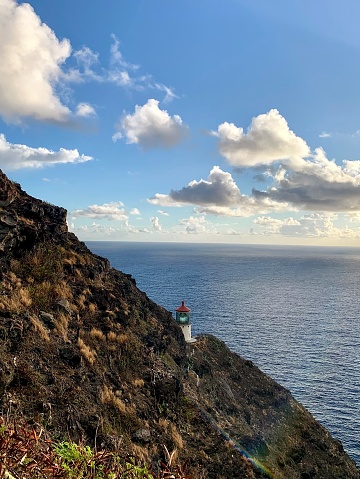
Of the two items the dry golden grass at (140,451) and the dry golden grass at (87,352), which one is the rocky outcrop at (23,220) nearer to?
the dry golden grass at (87,352)

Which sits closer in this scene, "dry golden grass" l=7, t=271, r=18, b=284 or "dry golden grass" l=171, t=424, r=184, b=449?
"dry golden grass" l=171, t=424, r=184, b=449

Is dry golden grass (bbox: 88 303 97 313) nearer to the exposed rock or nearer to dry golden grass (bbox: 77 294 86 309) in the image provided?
dry golden grass (bbox: 77 294 86 309)

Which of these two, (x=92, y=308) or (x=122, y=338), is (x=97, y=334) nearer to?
(x=122, y=338)

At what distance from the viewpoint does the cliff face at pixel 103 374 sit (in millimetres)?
14547

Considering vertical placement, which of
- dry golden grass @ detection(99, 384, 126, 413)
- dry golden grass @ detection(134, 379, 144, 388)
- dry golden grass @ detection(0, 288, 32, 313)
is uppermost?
dry golden grass @ detection(0, 288, 32, 313)

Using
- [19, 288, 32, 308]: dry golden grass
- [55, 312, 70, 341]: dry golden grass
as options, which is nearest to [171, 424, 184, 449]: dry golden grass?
[55, 312, 70, 341]: dry golden grass

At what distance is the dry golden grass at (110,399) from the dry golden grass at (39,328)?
12.6ft

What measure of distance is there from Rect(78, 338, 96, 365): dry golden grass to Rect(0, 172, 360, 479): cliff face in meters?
0.07

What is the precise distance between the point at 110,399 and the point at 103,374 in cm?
179

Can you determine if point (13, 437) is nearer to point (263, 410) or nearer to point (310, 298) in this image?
point (263, 410)

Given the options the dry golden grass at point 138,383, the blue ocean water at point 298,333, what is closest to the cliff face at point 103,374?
the dry golden grass at point 138,383

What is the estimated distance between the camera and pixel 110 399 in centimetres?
1680

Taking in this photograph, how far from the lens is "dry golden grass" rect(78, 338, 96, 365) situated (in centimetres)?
1839

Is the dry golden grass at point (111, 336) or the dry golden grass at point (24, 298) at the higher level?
the dry golden grass at point (24, 298)
